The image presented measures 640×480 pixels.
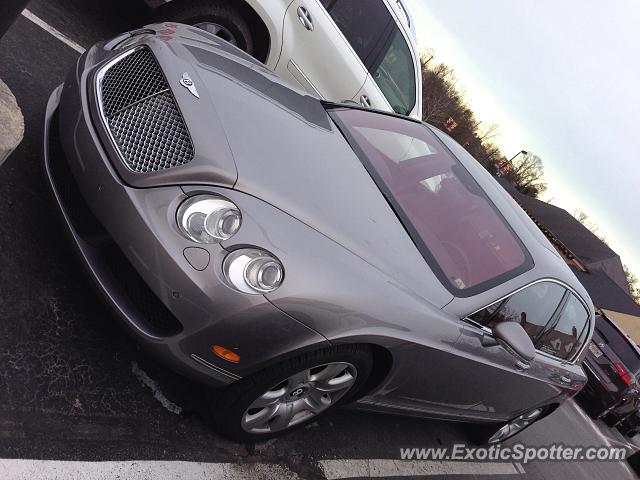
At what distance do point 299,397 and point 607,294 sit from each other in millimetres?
26343

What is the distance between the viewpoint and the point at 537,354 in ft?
12.0

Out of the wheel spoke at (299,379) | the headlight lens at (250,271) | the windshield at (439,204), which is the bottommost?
the wheel spoke at (299,379)

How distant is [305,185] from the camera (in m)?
2.59

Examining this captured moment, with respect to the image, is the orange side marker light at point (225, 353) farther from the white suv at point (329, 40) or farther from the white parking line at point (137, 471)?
the white suv at point (329, 40)

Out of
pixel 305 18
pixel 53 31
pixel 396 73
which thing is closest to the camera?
pixel 53 31

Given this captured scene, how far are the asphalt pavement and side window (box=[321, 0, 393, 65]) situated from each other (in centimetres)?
291

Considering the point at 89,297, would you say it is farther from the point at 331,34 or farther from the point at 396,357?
the point at 331,34

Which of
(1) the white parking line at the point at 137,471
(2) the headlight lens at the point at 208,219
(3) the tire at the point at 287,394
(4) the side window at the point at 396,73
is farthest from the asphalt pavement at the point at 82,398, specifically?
(4) the side window at the point at 396,73

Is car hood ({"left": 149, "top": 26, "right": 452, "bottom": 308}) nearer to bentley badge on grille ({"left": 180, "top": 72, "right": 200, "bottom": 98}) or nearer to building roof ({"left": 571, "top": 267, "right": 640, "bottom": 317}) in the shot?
bentley badge on grille ({"left": 180, "top": 72, "right": 200, "bottom": 98})

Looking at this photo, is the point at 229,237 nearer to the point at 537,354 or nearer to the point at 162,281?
the point at 162,281

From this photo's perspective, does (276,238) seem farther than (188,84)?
No

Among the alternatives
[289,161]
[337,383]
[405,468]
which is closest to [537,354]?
[405,468]

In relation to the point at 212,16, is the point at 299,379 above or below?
below

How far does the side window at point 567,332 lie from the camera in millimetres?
3797
